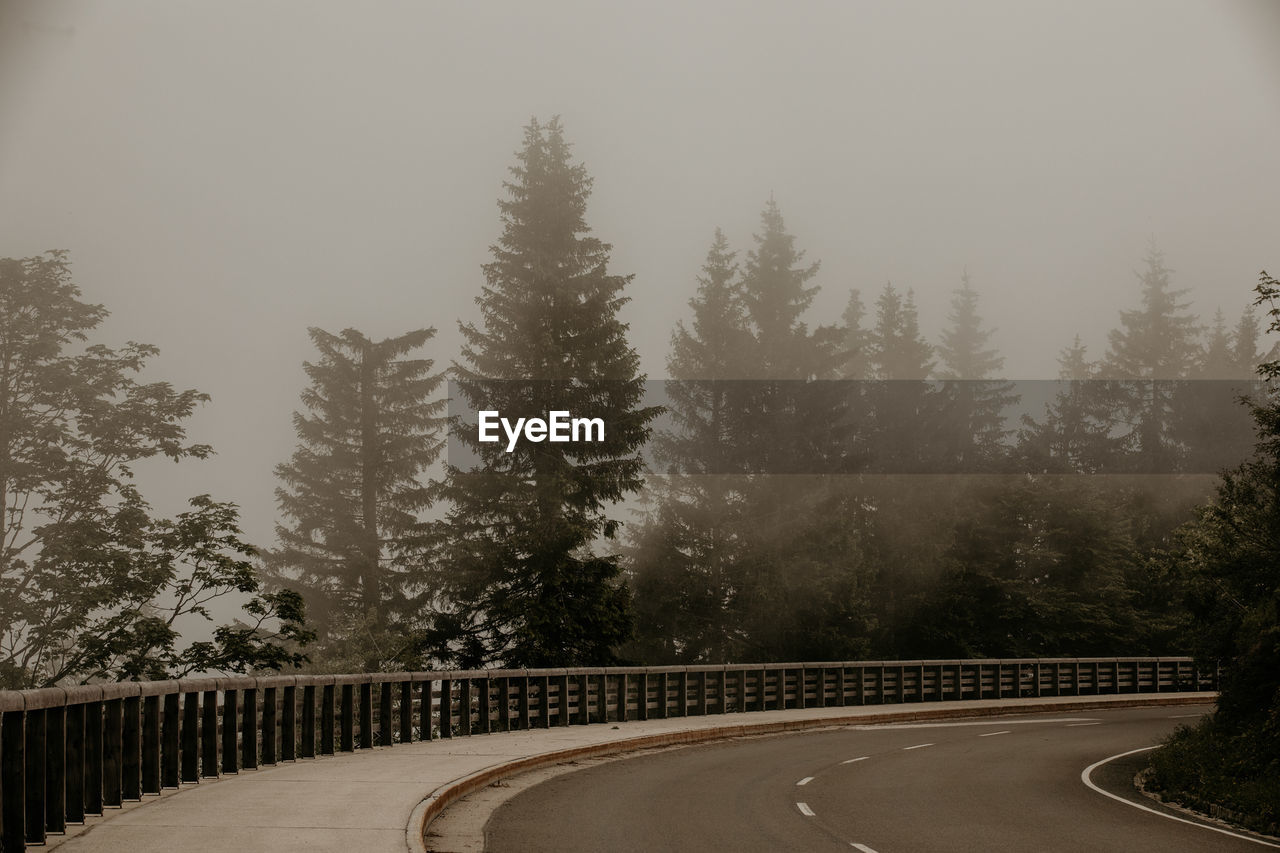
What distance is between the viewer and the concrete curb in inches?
572

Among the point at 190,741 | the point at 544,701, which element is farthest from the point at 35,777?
the point at 544,701

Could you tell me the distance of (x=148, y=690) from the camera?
1404cm

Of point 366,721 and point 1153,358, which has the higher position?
point 1153,358

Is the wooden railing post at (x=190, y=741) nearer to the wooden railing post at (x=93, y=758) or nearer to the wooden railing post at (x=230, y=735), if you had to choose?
the wooden railing post at (x=230, y=735)

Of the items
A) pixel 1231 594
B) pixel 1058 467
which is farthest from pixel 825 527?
pixel 1231 594

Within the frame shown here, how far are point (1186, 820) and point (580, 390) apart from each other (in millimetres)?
30323

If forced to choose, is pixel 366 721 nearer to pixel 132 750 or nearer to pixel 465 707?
pixel 465 707

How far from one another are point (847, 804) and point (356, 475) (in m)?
43.3

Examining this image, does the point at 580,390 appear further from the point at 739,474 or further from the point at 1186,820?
the point at 1186,820

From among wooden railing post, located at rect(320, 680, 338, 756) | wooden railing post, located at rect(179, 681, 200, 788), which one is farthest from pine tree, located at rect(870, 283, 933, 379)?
wooden railing post, located at rect(179, 681, 200, 788)

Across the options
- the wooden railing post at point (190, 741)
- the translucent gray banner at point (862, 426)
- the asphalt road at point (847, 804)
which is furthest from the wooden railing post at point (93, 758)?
the translucent gray banner at point (862, 426)

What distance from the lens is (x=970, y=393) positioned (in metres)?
79.7

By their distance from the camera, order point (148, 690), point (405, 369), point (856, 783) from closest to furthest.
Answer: point (148, 690) < point (856, 783) < point (405, 369)

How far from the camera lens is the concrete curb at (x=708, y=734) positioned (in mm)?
14539
